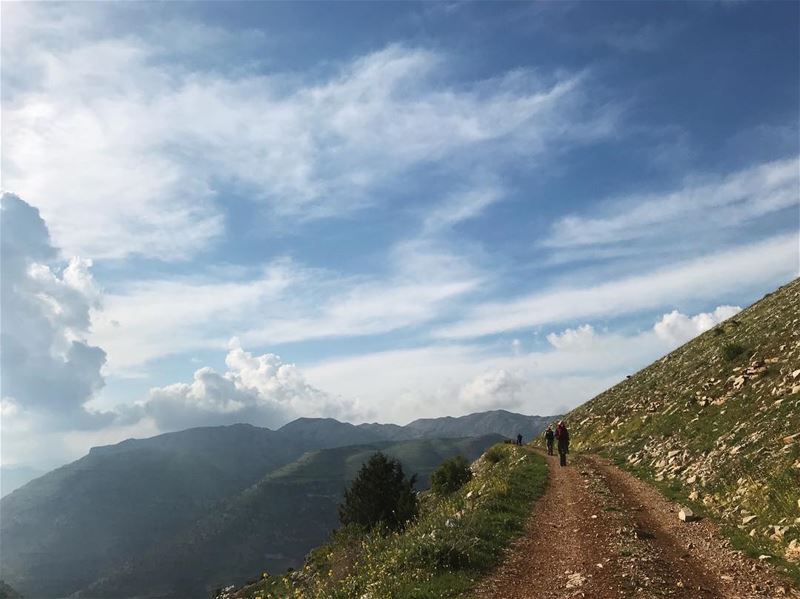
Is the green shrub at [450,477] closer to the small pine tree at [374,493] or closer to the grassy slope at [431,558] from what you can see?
the small pine tree at [374,493]

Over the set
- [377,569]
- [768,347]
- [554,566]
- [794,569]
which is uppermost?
[768,347]

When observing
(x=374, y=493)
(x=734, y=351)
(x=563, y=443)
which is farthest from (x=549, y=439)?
(x=734, y=351)

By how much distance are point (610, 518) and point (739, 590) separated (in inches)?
277

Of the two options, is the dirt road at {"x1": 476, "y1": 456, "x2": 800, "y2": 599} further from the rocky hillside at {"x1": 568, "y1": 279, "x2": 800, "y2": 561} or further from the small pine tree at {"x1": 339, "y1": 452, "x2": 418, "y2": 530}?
the small pine tree at {"x1": 339, "y1": 452, "x2": 418, "y2": 530}

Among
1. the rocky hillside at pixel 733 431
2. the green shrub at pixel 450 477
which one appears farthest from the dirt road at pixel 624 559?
the green shrub at pixel 450 477

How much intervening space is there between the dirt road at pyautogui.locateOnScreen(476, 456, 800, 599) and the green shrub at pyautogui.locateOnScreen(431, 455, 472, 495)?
82.8ft

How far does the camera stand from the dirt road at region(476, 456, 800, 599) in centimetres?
1317

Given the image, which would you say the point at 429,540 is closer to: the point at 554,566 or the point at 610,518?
the point at 554,566

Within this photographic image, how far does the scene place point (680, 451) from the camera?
2795 cm

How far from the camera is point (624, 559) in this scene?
49.6ft

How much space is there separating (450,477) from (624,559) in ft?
115

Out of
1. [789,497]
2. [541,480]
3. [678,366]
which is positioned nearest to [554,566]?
[789,497]

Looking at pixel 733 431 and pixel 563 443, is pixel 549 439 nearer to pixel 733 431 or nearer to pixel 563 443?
pixel 563 443

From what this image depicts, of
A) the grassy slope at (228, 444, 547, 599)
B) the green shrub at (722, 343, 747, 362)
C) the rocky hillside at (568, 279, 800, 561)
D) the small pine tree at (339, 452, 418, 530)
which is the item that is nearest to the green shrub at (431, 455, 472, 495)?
the small pine tree at (339, 452, 418, 530)
